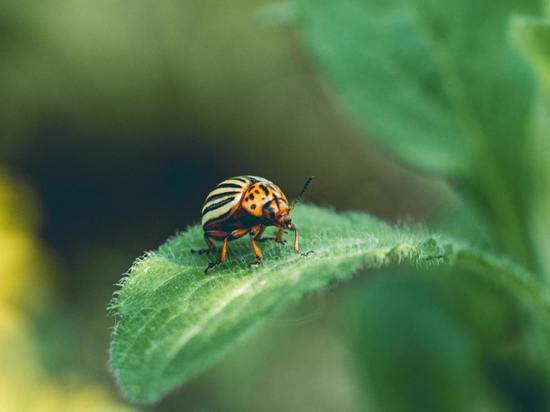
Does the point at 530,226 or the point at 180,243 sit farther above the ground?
the point at 530,226

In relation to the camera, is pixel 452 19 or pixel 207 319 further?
pixel 452 19

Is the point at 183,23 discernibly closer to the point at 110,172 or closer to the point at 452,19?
the point at 110,172

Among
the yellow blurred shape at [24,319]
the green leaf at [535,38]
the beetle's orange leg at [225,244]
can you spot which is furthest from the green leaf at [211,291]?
the yellow blurred shape at [24,319]

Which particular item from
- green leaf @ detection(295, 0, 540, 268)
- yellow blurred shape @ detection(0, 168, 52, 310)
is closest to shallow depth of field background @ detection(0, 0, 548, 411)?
yellow blurred shape @ detection(0, 168, 52, 310)

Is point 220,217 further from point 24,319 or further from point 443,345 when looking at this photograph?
point 24,319

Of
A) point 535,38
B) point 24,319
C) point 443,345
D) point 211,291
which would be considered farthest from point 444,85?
point 24,319

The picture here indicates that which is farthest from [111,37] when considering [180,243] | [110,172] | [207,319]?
[207,319]
